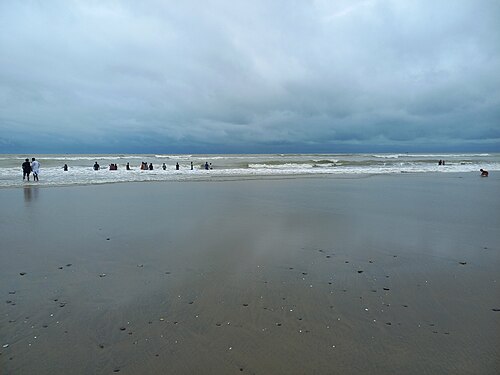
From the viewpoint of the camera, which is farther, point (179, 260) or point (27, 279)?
point (179, 260)

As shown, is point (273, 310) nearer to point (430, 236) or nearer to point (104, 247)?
point (104, 247)

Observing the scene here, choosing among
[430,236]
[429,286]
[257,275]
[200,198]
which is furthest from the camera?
[200,198]

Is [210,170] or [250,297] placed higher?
[210,170]

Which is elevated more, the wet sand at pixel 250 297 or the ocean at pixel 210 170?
the ocean at pixel 210 170

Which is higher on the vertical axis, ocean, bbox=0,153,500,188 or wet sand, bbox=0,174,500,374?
ocean, bbox=0,153,500,188

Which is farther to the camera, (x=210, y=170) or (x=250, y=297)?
(x=210, y=170)

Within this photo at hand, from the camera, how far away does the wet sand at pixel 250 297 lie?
3.64 metres

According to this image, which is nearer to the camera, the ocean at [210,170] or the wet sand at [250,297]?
the wet sand at [250,297]

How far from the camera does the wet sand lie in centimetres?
364

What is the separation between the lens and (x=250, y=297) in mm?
5129

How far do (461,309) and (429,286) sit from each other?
0.81 metres

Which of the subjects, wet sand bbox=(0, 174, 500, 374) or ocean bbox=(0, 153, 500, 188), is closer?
wet sand bbox=(0, 174, 500, 374)

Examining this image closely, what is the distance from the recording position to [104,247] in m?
7.85

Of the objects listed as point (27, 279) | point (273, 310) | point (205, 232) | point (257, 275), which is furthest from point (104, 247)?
point (273, 310)
